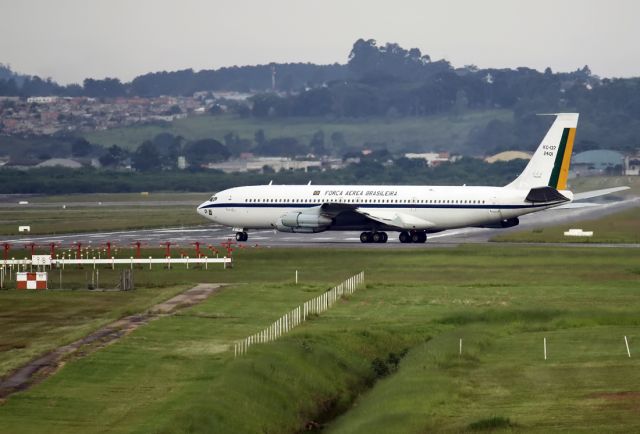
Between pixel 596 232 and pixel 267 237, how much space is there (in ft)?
77.5

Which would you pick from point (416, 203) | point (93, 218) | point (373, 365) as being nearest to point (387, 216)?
point (416, 203)

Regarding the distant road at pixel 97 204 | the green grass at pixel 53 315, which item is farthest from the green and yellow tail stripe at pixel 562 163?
the distant road at pixel 97 204

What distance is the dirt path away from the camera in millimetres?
36500

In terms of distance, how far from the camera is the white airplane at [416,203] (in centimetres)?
8538

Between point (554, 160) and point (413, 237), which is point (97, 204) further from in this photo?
point (554, 160)

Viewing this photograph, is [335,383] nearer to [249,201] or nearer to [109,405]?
[109,405]

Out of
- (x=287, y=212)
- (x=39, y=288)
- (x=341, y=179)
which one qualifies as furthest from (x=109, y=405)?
(x=341, y=179)

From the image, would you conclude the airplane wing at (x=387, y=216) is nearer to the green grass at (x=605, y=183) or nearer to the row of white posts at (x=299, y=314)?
the row of white posts at (x=299, y=314)

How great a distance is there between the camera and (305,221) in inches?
3497

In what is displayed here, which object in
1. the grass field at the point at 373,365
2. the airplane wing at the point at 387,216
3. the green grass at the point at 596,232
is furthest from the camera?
the green grass at the point at 596,232

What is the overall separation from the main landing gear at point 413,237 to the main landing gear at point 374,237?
1.14m

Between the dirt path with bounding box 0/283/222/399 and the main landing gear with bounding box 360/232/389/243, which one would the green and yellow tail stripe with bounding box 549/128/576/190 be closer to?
the main landing gear with bounding box 360/232/389/243

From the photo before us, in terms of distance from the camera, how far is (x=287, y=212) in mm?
90812

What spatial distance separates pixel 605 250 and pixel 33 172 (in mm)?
125942
